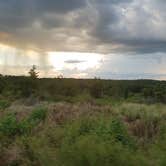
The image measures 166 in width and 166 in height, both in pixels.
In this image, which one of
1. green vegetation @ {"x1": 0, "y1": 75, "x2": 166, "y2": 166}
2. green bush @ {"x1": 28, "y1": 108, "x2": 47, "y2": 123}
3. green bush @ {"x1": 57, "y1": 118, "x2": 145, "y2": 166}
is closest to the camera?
green bush @ {"x1": 57, "y1": 118, "x2": 145, "y2": 166}

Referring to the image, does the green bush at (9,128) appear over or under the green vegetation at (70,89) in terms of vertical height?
under

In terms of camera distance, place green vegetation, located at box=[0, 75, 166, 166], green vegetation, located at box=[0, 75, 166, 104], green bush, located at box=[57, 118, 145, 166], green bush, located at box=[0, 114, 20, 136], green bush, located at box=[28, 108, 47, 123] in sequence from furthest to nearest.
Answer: green vegetation, located at box=[0, 75, 166, 104] < green bush, located at box=[28, 108, 47, 123] < green bush, located at box=[0, 114, 20, 136] < green vegetation, located at box=[0, 75, 166, 166] < green bush, located at box=[57, 118, 145, 166]

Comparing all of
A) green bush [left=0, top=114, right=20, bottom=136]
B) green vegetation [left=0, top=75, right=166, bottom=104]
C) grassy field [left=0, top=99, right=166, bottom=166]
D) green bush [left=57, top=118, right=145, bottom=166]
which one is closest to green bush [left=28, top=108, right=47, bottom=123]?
grassy field [left=0, top=99, right=166, bottom=166]

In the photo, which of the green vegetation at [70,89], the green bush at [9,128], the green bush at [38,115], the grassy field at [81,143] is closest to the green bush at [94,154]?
the grassy field at [81,143]

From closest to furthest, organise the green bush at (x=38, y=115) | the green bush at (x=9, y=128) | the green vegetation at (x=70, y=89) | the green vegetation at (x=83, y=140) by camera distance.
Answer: the green vegetation at (x=83, y=140)
the green bush at (x=9, y=128)
the green bush at (x=38, y=115)
the green vegetation at (x=70, y=89)

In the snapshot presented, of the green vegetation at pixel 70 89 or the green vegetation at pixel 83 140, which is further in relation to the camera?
the green vegetation at pixel 70 89

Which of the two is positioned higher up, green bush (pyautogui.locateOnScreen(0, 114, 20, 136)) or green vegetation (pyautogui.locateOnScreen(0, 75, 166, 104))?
green vegetation (pyautogui.locateOnScreen(0, 75, 166, 104))

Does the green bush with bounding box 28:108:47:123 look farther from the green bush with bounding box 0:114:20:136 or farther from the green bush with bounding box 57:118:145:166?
the green bush with bounding box 57:118:145:166

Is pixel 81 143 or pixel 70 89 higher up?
pixel 70 89

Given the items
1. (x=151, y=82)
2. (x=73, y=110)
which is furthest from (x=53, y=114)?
(x=151, y=82)

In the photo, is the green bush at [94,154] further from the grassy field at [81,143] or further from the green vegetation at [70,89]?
the green vegetation at [70,89]

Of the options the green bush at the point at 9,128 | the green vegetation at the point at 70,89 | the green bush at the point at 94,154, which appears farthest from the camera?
the green vegetation at the point at 70,89

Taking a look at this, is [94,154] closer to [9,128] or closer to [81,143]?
[81,143]

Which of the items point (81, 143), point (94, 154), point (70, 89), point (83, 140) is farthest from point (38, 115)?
point (70, 89)
